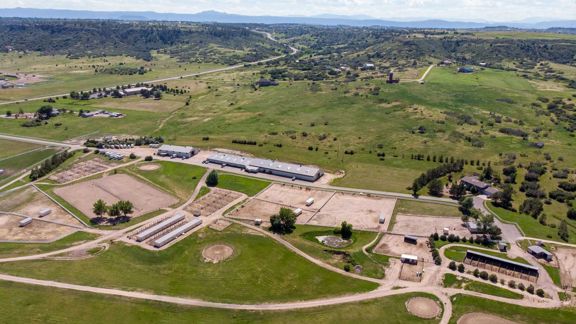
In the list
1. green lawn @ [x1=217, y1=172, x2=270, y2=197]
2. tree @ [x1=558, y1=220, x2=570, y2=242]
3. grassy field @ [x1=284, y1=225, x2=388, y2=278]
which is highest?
tree @ [x1=558, y1=220, x2=570, y2=242]

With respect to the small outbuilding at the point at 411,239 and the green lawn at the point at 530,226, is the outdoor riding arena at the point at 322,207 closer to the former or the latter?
the small outbuilding at the point at 411,239

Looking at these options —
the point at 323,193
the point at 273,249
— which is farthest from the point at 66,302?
the point at 323,193

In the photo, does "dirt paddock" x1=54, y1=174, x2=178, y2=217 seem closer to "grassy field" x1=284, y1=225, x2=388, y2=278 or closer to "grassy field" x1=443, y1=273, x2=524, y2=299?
"grassy field" x1=284, y1=225, x2=388, y2=278

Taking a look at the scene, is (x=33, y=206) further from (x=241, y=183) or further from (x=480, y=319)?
(x=480, y=319)

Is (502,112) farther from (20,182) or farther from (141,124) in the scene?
(20,182)

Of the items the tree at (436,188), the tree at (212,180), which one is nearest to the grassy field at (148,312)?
the tree at (436,188)

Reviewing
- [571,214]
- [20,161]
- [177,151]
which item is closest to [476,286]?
[571,214]

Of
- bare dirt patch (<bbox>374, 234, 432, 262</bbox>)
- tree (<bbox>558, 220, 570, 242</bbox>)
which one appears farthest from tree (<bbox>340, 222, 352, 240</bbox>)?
tree (<bbox>558, 220, 570, 242</bbox>)
